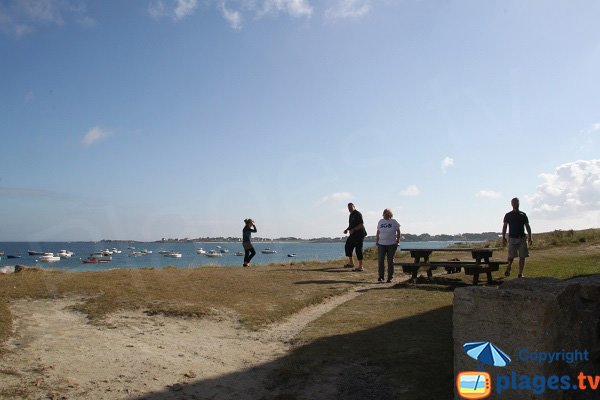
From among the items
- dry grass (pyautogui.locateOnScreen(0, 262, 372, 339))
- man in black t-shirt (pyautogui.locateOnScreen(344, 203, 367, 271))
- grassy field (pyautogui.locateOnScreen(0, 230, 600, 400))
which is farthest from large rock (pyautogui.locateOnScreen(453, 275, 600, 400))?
man in black t-shirt (pyautogui.locateOnScreen(344, 203, 367, 271))

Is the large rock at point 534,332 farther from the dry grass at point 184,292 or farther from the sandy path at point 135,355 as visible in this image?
the dry grass at point 184,292

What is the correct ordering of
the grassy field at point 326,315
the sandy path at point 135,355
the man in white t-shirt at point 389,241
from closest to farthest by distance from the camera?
the sandy path at point 135,355 < the grassy field at point 326,315 < the man in white t-shirt at point 389,241

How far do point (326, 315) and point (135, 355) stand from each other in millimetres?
3744

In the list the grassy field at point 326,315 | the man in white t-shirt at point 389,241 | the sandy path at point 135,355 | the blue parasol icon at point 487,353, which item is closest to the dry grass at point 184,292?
the grassy field at point 326,315

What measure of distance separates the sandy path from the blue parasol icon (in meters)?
2.18

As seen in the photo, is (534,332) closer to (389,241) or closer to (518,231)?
(389,241)

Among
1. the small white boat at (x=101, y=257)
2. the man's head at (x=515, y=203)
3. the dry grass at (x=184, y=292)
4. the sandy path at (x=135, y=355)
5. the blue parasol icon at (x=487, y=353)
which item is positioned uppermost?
the man's head at (x=515, y=203)

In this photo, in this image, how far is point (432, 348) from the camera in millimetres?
6203

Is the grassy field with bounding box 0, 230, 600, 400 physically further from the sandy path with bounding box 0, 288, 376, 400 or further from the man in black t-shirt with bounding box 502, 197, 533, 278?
the man in black t-shirt with bounding box 502, 197, 533, 278

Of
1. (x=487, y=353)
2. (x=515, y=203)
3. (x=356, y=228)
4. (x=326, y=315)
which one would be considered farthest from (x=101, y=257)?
(x=487, y=353)

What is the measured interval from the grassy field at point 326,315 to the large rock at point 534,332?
2.84 ft

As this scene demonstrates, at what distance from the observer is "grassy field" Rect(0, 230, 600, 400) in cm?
538

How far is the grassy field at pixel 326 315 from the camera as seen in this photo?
5.38 m

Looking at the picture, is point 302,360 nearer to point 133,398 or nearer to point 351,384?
point 351,384
